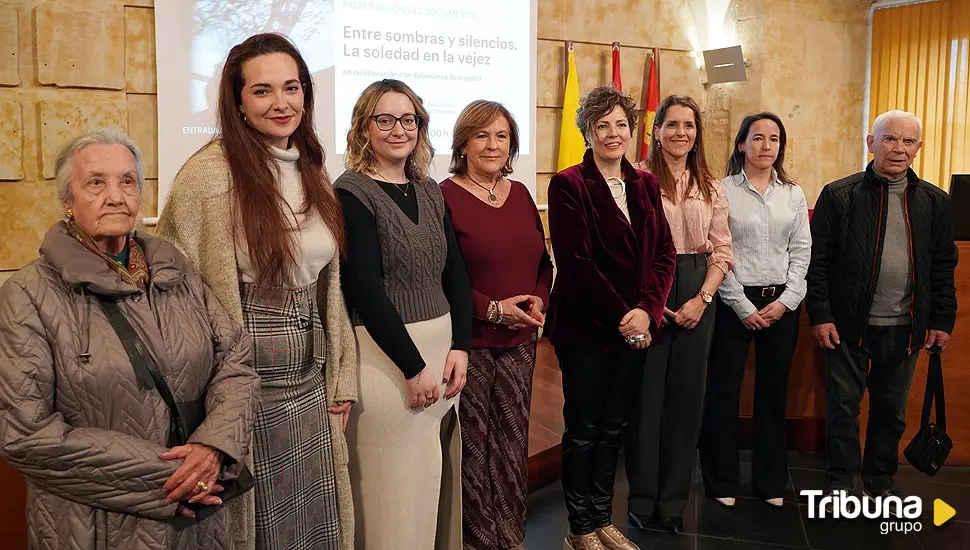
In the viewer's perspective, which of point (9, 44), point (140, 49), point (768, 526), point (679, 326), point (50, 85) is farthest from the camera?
point (140, 49)

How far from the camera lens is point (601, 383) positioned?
8.71 ft

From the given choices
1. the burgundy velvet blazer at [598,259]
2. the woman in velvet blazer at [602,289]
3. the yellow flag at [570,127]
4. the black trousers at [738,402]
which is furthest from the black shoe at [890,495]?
the yellow flag at [570,127]

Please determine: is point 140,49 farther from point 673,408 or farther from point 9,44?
point 673,408

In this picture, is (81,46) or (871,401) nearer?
(871,401)

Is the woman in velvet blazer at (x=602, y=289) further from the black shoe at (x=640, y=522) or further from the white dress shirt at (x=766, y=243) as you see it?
the white dress shirt at (x=766, y=243)

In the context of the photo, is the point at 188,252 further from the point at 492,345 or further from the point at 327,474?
the point at 492,345

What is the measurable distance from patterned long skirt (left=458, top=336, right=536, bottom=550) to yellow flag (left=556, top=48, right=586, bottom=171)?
11.8 feet

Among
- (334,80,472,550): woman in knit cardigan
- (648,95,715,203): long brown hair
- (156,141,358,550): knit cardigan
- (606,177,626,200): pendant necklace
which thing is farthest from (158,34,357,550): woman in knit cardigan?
(648,95,715,203): long brown hair

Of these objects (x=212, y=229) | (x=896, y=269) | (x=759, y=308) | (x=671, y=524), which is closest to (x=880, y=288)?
(x=896, y=269)

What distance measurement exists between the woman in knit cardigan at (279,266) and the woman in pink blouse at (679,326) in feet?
4.65

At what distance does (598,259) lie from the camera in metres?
2.64

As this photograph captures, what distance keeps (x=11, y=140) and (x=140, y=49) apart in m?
0.85

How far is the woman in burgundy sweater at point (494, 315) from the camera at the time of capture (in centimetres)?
241

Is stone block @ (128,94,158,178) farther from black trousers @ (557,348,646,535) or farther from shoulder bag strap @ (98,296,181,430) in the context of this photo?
shoulder bag strap @ (98,296,181,430)
